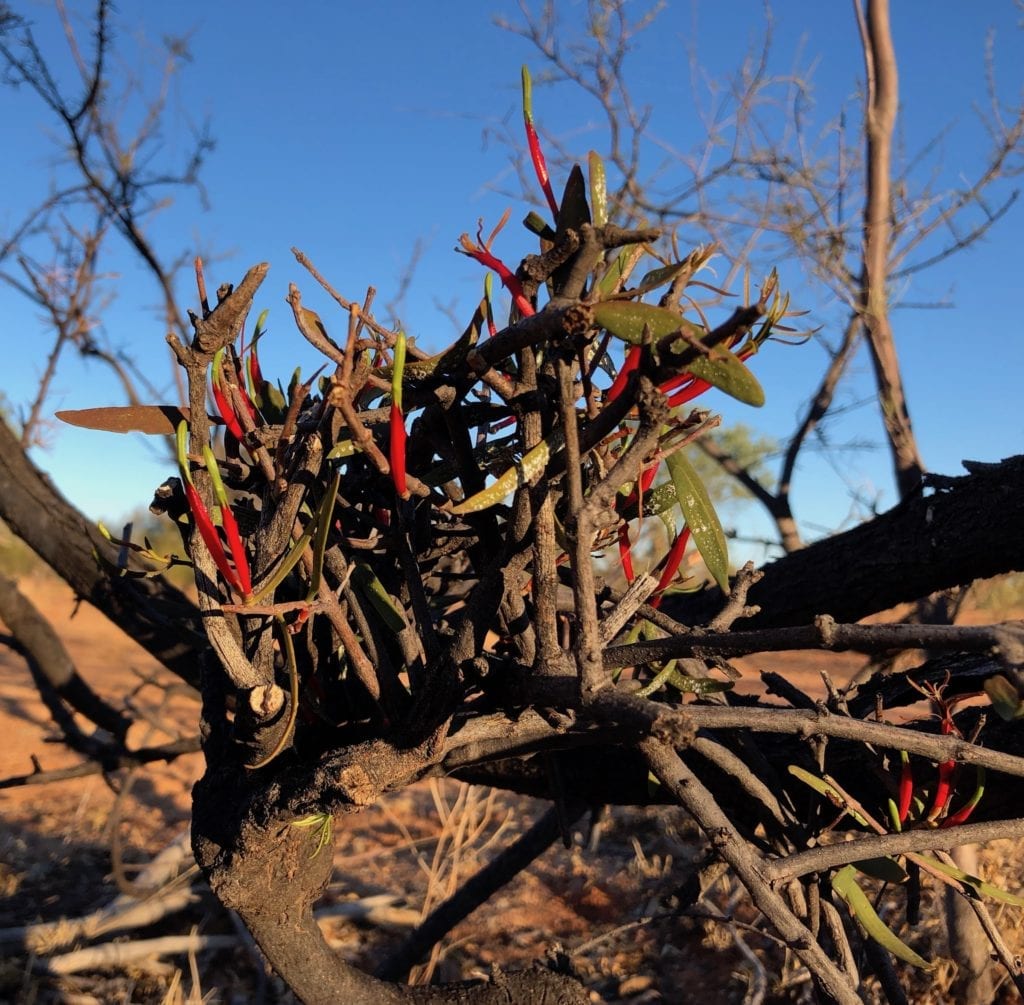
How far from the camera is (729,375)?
1.92 feet

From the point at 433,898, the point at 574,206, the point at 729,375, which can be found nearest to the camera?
the point at 729,375

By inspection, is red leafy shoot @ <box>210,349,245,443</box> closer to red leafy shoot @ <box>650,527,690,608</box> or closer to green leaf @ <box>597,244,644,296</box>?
green leaf @ <box>597,244,644,296</box>

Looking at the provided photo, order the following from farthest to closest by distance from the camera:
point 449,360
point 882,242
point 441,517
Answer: point 882,242, point 441,517, point 449,360

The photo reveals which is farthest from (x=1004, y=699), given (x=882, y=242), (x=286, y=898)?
(x=882, y=242)

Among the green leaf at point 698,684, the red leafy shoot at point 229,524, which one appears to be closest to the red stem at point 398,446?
the red leafy shoot at point 229,524

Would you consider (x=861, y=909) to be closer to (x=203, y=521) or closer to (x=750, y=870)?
(x=750, y=870)

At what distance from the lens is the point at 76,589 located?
2010 mm

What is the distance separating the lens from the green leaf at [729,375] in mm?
567

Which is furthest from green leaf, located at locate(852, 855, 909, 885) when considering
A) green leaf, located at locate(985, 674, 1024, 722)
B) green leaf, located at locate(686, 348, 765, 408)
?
green leaf, located at locate(686, 348, 765, 408)

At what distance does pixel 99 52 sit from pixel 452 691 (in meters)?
3.77

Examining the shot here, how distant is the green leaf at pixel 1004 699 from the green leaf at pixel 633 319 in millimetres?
373

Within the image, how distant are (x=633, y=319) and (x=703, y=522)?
27cm

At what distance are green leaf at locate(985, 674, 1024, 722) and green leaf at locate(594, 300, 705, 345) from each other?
1.22 feet

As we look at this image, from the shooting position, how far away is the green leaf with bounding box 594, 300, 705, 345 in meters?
0.61
